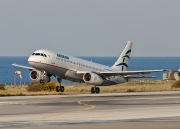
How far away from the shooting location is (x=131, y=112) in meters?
33.2

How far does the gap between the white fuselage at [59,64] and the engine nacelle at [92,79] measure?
1.17 meters

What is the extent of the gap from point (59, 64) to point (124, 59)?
610 inches

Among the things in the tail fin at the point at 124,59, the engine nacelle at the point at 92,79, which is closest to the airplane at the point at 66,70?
the engine nacelle at the point at 92,79

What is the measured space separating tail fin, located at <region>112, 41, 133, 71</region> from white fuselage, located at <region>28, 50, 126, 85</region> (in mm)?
8211

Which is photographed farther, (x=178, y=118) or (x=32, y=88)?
(x=32, y=88)

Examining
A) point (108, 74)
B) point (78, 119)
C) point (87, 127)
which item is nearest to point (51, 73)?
point (108, 74)

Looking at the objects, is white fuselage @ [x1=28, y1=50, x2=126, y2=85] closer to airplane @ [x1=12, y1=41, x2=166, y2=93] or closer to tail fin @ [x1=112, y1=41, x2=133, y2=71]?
airplane @ [x1=12, y1=41, x2=166, y2=93]

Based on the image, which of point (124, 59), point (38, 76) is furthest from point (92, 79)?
point (124, 59)

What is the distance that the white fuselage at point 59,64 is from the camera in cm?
6239

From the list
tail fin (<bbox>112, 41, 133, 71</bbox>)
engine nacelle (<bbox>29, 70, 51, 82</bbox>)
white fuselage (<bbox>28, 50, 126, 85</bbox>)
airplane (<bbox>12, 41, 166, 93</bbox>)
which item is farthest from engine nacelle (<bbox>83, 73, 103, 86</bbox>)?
tail fin (<bbox>112, 41, 133, 71</bbox>)

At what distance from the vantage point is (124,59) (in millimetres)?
77062

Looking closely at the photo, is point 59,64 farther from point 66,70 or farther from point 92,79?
point 92,79

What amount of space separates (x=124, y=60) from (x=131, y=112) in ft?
144

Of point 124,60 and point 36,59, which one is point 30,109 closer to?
point 36,59
